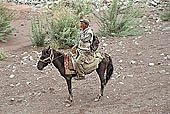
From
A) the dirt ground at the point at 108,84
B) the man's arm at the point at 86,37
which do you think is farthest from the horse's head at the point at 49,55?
the dirt ground at the point at 108,84

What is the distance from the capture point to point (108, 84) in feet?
20.8

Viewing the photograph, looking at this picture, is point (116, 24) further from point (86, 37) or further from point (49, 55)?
point (49, 55)

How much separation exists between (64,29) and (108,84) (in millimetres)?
3044

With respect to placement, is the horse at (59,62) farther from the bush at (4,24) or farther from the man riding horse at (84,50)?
the bush at (4,24)

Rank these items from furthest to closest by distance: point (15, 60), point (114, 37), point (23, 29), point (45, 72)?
point (23, 29) < point (114, 37) < point (15, 60) < point (45, 72)

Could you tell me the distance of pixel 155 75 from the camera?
6.59 metres

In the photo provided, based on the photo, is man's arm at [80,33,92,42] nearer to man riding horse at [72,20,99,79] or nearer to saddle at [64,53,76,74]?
man riding horse at [72,20,99,79]

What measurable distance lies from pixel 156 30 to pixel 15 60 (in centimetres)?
415

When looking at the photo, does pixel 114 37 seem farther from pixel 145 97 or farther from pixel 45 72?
pixel 145 97

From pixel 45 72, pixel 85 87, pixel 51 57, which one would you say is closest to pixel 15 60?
pixel 45 72

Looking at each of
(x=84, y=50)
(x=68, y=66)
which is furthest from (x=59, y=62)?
(x=84, y=50)

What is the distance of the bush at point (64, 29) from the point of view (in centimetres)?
903

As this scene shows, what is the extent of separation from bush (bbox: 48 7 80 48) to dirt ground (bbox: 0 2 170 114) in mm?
649

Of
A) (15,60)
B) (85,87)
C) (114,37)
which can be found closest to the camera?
(85,87)
